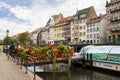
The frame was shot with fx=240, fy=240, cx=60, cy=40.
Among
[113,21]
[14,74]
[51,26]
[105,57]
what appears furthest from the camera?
[51,26]

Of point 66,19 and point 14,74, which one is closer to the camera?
point 14,74

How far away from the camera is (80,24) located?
274 ft

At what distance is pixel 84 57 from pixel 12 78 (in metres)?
19.4

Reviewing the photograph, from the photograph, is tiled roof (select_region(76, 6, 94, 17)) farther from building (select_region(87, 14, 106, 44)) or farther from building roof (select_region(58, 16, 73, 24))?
building roof (select_region(58, 16, 73, 24))

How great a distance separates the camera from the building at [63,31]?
3590 inches

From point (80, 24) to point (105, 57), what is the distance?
188 feet

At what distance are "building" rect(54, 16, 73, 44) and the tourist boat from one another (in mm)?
59530

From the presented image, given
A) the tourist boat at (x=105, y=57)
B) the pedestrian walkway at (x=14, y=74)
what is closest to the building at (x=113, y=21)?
the tourist boat at (x=105, y=57)

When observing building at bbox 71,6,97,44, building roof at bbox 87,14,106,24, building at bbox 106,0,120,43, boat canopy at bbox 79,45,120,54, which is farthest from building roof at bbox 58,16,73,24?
boat canopy at bbox 79,45,120,54

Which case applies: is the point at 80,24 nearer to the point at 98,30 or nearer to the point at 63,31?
the point at 98,30

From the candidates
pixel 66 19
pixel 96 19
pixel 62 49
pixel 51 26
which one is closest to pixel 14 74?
pixel 62 49

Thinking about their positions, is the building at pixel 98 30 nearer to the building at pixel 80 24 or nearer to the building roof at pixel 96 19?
the building roof at pixel 96 19

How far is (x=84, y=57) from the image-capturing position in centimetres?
3000

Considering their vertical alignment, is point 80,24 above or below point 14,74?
above
